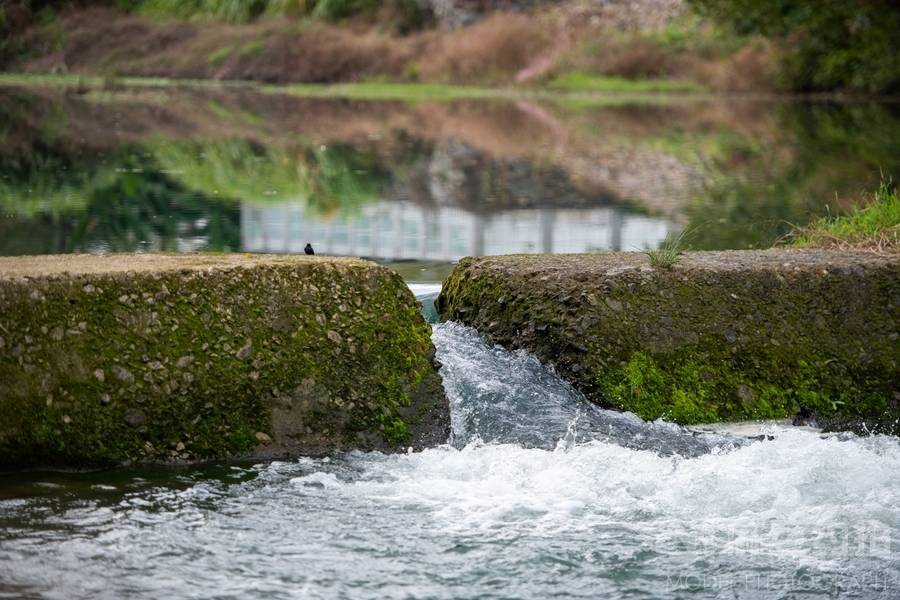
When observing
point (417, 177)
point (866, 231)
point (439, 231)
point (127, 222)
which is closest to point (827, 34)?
point (417, 177)

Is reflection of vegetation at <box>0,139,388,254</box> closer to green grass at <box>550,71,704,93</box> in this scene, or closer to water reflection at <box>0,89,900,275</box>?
water reflection at <box>0,89,900,275</box>

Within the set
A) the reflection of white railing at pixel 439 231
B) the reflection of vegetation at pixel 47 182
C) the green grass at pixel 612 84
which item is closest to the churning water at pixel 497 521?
the reflection of white railing at pixel 439 231

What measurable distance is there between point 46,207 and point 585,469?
8.73 m

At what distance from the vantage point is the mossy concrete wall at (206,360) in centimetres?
543

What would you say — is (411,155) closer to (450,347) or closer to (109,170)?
(109,170)

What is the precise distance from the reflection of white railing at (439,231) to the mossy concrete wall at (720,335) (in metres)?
3.88

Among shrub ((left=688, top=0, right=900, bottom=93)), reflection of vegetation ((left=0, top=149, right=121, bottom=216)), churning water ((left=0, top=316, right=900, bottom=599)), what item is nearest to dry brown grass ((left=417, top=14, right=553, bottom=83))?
shrub ((left=688, top=0, right=900, bottom=93))

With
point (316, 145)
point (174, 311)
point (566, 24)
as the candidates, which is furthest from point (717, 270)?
point (566, 24)

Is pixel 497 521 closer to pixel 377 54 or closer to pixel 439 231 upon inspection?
pixel 439 231

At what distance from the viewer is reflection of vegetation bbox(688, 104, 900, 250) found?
37.8 feet

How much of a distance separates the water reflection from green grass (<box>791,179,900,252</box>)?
32.1 inches

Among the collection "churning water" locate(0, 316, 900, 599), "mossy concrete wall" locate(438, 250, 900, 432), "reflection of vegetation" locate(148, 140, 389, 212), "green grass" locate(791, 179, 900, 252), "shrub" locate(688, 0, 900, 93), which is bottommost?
"churning water" locate(0, 316, 900, 599)

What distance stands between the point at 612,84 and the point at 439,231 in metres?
25.8

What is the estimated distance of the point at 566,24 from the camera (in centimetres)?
3916
